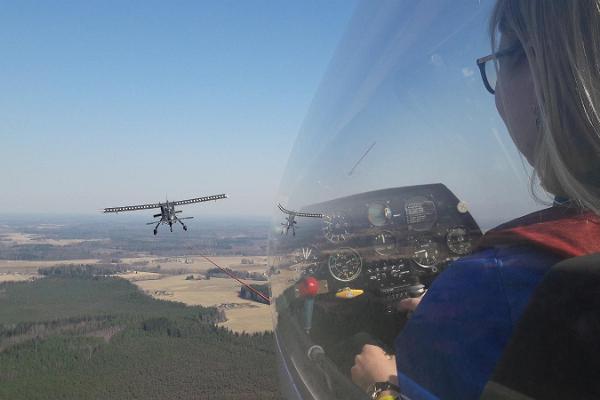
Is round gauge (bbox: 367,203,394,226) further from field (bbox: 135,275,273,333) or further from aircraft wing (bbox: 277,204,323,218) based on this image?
field (bbox: 135,275,273,333)

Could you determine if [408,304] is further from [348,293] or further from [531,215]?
[531,215]

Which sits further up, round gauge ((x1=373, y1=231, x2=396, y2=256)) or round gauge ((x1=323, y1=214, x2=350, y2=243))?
round gauge ((x1=323, y1=214, x2=350, y2=243))

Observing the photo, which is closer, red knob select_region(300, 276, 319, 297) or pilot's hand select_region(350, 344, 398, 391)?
pilot's hand select_region(350, 344, 398, 391)

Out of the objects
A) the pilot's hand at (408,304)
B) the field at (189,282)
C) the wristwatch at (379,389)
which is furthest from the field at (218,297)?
the wristwatch at (379,389)

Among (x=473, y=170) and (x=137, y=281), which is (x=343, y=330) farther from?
(x=137, y=281)

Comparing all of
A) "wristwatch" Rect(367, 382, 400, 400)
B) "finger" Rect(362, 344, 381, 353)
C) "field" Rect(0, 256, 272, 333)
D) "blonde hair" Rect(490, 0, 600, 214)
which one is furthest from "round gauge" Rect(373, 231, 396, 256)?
"field" Rect(0, 256, 272, 333)

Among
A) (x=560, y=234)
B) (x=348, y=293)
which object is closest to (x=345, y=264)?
(x=348, y=293)
